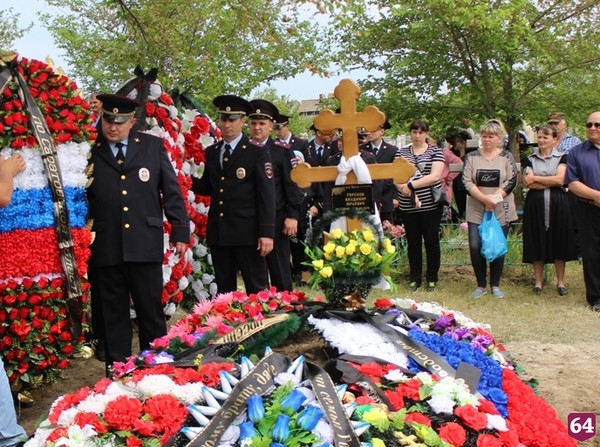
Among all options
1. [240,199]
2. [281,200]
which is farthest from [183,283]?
[281,200]

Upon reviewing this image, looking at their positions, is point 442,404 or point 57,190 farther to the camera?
point 57,190

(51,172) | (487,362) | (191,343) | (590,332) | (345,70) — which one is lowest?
(590,332)

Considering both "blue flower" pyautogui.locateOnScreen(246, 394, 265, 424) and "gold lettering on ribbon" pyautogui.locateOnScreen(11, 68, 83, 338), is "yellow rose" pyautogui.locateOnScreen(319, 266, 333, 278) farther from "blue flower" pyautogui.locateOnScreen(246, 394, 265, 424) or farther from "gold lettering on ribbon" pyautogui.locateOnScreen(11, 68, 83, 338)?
"gold lettering on ribbon" pyautogui.locateOnScreen(11, 68, 83, 338)

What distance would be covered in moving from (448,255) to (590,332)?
3.27 meters

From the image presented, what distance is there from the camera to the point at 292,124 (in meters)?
27.1

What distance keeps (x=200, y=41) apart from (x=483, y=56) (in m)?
4.33

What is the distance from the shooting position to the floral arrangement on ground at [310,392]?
7.80 ft

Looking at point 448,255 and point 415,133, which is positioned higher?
point 415,133

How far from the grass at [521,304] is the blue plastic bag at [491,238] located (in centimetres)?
49

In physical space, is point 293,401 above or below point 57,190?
below

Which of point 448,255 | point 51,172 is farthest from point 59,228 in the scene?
point 448,255

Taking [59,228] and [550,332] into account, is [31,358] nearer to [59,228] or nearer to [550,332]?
[59,228]

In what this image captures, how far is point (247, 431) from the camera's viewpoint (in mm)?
2275

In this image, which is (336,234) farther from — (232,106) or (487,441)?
(232,106)
